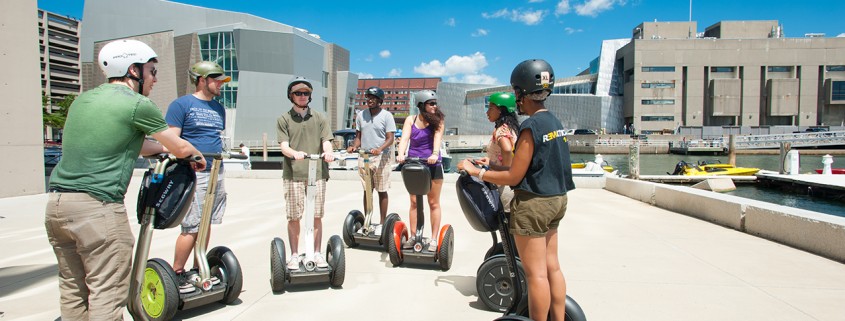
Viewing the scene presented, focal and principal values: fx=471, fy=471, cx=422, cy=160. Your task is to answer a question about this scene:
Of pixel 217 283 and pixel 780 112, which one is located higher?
pixel 780 112

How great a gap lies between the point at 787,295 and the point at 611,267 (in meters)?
1.51

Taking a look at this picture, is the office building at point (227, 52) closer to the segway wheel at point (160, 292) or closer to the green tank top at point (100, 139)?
the segway wheel at point (160, 292)

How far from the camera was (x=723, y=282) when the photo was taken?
178 inches

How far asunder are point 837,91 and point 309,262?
9327 cm

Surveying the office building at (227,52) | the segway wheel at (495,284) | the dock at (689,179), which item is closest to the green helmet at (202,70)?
the segway wheel at (495,284)

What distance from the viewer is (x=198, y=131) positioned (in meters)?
3.89

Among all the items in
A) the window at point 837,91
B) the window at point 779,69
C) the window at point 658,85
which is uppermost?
the window at point 779,69

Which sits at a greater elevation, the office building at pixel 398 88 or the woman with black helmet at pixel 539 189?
the office building at pixel 398 88

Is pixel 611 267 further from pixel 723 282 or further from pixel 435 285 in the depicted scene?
pixel 435 285

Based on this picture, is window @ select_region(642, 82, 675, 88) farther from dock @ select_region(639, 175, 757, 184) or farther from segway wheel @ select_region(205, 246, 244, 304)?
segway wheel @ select_region(205, 246, 244, 304)

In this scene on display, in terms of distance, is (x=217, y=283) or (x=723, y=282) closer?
(x=217, y=283)

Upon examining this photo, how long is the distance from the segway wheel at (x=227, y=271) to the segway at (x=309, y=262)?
36cm

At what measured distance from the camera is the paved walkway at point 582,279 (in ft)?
12.3

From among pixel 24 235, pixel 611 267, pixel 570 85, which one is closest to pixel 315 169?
pixel 611 267
